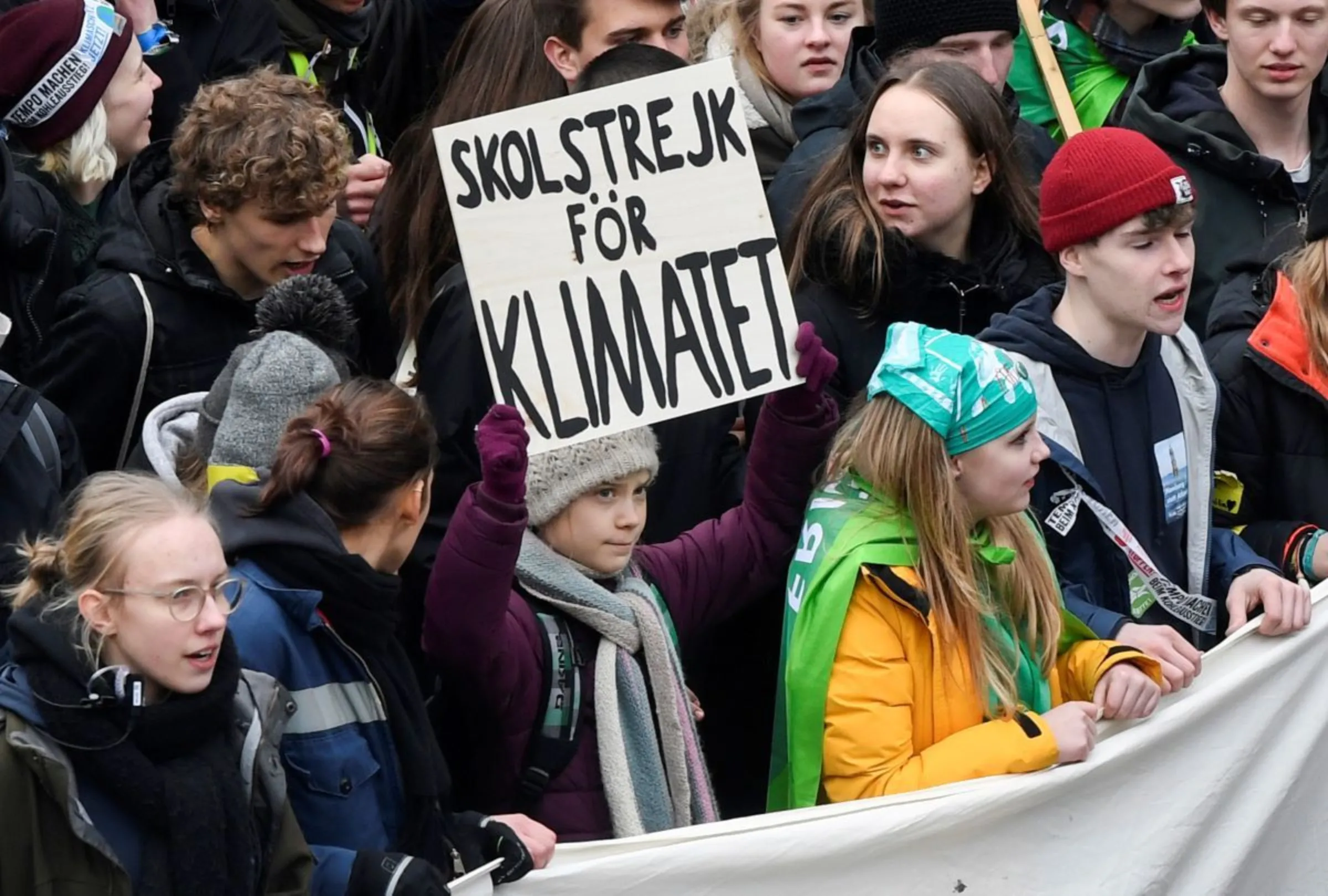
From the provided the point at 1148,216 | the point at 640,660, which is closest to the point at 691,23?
the point at 1148,216

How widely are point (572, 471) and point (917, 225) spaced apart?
123cm

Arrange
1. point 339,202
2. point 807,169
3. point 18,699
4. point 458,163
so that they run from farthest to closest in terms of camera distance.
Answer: point 339,202 → point 807,169 → point 458,163 → point 18,699

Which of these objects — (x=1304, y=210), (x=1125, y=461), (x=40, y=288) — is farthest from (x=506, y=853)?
(x=1304, y=210)

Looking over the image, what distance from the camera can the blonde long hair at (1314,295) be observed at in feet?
16.0

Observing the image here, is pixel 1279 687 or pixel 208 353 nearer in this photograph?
pixel 1279 687

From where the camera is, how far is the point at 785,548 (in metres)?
4.39

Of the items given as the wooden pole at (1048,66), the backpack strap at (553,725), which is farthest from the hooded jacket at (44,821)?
the wooden pole at (1048,66)

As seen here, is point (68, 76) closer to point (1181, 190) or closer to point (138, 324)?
point (138, 324)

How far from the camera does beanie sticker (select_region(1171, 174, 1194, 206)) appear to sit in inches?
182

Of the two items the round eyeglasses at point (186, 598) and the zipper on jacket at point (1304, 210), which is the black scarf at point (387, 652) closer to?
the round eyeglasses at point (186, 598)

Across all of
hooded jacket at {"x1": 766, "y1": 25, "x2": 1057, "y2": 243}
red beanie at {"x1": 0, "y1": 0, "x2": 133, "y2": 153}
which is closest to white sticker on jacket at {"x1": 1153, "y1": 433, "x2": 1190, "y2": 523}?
hooded jacket at {"x1": 766, "y1": 25, "x2": 1057, "y2": 243}

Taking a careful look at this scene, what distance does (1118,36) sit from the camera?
6.79 metres

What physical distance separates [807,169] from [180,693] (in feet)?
8.67

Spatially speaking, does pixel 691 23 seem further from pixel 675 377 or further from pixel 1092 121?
pixel 675 377
